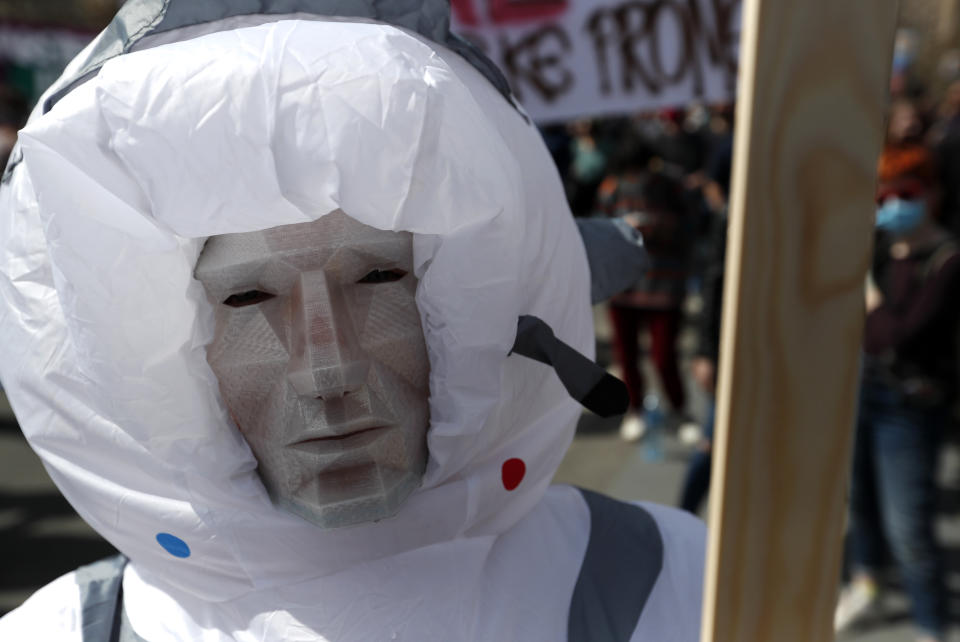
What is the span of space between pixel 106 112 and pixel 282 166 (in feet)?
0.57

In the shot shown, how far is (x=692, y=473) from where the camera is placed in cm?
299

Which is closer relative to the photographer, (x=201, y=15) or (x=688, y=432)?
(x=201, y=15)

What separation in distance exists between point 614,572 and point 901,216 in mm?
1706

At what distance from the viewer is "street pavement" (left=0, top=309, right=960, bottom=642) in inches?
117

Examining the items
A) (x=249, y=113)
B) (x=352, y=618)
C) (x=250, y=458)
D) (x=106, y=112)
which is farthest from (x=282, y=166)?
(x=352, y=618)

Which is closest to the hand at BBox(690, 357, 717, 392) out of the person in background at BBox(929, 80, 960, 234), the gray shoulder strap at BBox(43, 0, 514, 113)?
the gray shoulder strap at BBox(43, 0, 514, 113)

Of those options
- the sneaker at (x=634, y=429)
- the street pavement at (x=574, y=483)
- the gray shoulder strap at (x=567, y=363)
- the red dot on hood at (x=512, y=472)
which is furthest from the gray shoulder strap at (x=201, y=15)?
the sneaker at (x=634, y=429)

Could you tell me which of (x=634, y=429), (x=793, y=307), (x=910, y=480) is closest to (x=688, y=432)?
(x=634, y=429)

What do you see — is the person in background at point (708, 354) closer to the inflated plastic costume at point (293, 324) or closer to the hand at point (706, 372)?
the hand at point (706, 372)

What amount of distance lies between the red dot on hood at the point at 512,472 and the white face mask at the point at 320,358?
0.11 meters

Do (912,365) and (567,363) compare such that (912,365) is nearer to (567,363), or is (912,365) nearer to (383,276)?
(567,363)

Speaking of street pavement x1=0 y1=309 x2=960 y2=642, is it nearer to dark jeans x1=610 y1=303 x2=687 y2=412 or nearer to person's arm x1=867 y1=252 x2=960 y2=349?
dark jeans x1=610 y1=303 x2=687 y2=412

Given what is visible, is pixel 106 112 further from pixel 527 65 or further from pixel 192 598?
pixel 527 65

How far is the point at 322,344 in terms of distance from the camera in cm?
94
